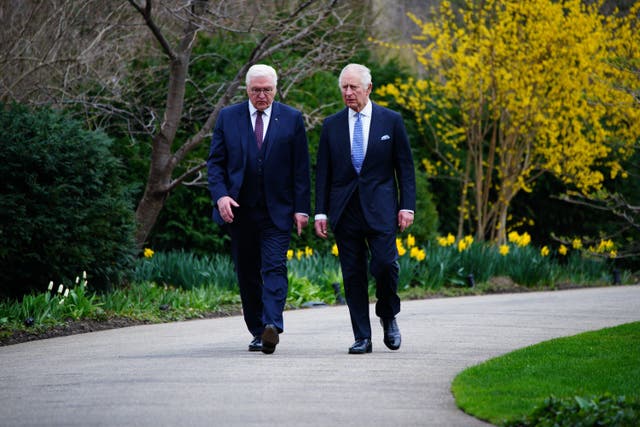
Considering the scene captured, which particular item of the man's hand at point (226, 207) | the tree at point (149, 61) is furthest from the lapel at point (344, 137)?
the tree at point (149, 61)

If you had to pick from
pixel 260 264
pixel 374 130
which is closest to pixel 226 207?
pixel 260 264

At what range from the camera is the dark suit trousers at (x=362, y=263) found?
7422 mm

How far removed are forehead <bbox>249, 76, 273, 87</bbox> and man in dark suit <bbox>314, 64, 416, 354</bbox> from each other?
496 mm

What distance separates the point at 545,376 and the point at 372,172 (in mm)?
2000

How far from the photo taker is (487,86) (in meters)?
18.3

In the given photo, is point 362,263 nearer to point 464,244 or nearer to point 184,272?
point 184,272

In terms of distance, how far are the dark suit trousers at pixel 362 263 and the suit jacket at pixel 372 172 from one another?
2.7 inches

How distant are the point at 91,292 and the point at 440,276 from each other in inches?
213

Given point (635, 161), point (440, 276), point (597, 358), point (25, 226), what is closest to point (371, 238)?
point (597, 358)

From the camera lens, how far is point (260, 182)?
7629mm

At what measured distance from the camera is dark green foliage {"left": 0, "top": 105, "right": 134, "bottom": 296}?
966cm

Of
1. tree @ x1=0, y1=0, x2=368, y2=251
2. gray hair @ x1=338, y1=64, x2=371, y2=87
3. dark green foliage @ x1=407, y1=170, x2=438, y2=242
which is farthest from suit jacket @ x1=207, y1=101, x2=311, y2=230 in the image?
dark green foliage @ x1=407, y1=170, x2=438, y2=242

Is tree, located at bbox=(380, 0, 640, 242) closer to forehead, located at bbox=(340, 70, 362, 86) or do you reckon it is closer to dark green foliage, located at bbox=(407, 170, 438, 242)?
dark green foliage, located at bbox=(407, 170, 438, 242)

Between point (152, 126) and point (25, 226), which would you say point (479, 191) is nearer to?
point (152, 126)
